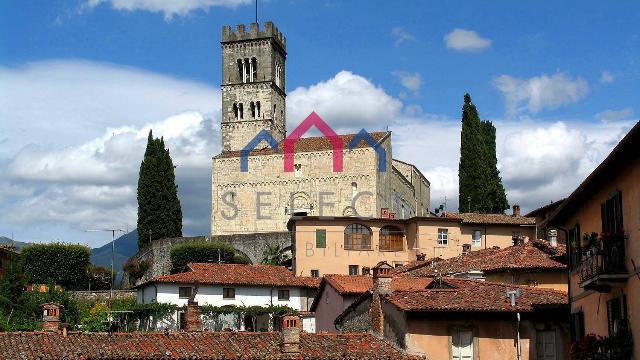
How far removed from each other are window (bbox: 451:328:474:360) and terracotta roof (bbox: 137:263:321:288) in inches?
1285

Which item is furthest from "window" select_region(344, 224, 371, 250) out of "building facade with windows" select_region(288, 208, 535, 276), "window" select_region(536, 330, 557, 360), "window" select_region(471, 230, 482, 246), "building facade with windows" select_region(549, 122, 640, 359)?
"building facade with windows" select_region(549, 122, 640, 359)

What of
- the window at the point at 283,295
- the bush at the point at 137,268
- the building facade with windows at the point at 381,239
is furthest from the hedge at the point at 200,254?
the window at the point at 283,295

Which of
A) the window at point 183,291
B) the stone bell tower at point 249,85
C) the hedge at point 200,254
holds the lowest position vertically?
the window at point 183,291

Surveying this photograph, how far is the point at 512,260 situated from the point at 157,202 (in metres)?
55.3

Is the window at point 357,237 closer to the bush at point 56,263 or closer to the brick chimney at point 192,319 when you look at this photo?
the bush at point 56,263

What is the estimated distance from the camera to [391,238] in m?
71.8

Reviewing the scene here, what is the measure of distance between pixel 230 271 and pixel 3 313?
14.3m

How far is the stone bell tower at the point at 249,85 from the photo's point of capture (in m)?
111

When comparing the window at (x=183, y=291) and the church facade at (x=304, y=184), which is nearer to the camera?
the window at (x=183, y=291)

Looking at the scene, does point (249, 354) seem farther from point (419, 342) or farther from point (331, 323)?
point (331, 323)

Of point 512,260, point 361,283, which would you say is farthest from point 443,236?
point 512,260

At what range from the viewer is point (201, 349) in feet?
97.7

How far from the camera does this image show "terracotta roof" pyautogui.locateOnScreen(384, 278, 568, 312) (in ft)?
100

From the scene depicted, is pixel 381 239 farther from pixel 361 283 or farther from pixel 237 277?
pixel 361 283
